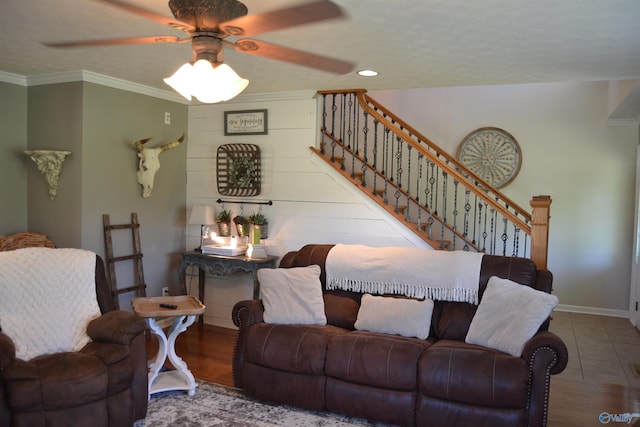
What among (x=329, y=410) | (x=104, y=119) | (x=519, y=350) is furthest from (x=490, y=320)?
(x=104, y=119)

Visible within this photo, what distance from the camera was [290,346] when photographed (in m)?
3.49

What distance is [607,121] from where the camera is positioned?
5992 mm

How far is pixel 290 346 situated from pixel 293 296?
46 cm

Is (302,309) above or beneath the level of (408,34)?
beneath

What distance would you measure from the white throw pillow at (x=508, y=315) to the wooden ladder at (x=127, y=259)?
3.07 m

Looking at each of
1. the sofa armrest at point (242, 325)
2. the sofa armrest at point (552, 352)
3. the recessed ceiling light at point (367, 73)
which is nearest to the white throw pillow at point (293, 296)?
the sofa armrest at point (242, 325)

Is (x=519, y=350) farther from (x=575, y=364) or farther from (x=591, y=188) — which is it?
(x=591, y=188)

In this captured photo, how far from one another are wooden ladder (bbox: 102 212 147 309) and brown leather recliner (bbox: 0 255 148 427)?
148 cm

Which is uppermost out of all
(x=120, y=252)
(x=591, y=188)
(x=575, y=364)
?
(x=591, y=188)

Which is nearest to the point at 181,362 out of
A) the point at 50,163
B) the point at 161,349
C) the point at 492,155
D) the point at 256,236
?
the point at 161,349

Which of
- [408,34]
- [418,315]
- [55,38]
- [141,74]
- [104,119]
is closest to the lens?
[408,34]

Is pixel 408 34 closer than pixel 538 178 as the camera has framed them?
Yes

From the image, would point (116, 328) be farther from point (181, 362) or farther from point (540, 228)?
point (540, 228)

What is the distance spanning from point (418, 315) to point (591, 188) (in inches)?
143
